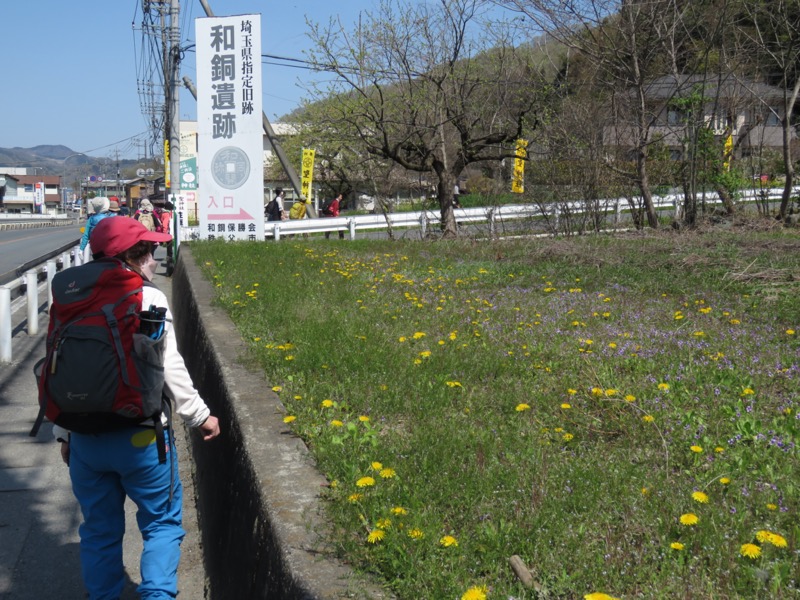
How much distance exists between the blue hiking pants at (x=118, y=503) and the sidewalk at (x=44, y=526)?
2.96ft

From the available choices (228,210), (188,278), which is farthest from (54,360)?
(228,210)

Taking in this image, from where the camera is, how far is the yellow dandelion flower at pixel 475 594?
7.59ft

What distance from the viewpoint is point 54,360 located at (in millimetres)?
3150

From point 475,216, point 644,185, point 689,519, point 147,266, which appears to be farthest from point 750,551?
point 475,216

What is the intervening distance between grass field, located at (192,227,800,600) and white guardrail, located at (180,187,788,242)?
795 centimetres

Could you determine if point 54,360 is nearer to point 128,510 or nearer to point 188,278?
point 128,510

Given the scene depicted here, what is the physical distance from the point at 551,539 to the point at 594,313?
4.33m

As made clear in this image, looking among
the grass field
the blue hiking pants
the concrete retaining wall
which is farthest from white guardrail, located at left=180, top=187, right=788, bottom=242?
the blue hiking pants

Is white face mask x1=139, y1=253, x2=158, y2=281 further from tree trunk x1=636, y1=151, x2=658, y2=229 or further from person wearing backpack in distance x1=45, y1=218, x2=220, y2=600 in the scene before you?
tree trunk x1=636, y1=151, x2=658, y2=229

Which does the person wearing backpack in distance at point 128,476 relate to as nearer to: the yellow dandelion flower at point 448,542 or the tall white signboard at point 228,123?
the yellow dandelion flower at point 448,542

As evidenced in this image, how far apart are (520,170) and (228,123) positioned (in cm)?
714

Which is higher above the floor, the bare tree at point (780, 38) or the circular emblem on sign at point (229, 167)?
the bare tree at point (780, 38)

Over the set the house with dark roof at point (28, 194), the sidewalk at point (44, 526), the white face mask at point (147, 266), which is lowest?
the sidewalk at point (44, 526)

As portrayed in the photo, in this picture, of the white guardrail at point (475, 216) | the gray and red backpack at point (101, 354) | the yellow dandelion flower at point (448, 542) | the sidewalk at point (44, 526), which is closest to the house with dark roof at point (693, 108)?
the white guardrail at point (475, 216)
